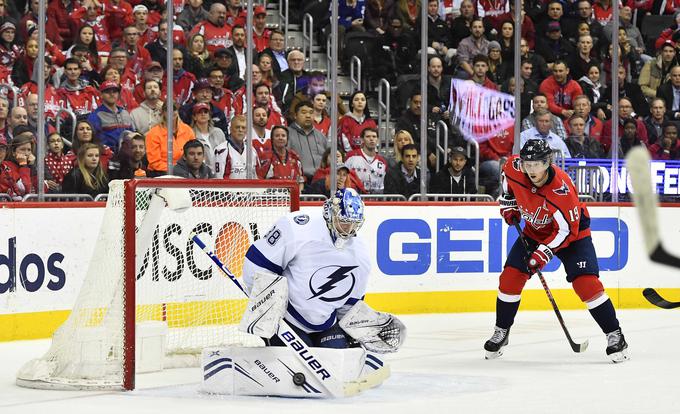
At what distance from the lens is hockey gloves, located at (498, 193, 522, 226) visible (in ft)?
21.1

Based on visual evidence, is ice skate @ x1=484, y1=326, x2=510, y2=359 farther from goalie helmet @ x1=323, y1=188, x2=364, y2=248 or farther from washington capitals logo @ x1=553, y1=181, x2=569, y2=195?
goalie helmet @ x1=323, y1=188, x2=364, y2=248

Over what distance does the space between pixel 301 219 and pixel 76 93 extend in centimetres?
318

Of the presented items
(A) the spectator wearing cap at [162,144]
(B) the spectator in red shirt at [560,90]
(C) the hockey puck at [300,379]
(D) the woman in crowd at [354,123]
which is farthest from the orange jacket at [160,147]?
(B) the spectator in red shirt at [560,90]

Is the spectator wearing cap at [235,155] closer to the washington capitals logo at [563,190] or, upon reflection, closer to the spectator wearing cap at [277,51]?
the spectator wearing cap at [277,51]

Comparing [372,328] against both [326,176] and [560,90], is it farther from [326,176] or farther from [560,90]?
[560,90]

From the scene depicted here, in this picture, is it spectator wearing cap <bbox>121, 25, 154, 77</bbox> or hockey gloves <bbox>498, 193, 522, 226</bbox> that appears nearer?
hockey gloves <bbox>498, 193, 522, 226</bbox>

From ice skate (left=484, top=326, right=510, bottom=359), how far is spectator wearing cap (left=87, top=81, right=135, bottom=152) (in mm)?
2726

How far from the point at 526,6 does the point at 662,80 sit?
1410 mm

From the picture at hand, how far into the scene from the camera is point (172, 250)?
6207mm

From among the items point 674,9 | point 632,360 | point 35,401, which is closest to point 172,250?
point 35,401

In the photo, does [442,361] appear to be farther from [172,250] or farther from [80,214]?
[80,214]

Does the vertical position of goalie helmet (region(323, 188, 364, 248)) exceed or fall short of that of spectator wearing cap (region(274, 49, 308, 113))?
it falls short

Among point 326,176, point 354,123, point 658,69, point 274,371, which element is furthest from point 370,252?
point 274,371

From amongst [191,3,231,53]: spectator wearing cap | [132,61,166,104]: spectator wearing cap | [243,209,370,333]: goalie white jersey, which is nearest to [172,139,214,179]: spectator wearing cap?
[132,61,166,104]: spectator wearing cap
